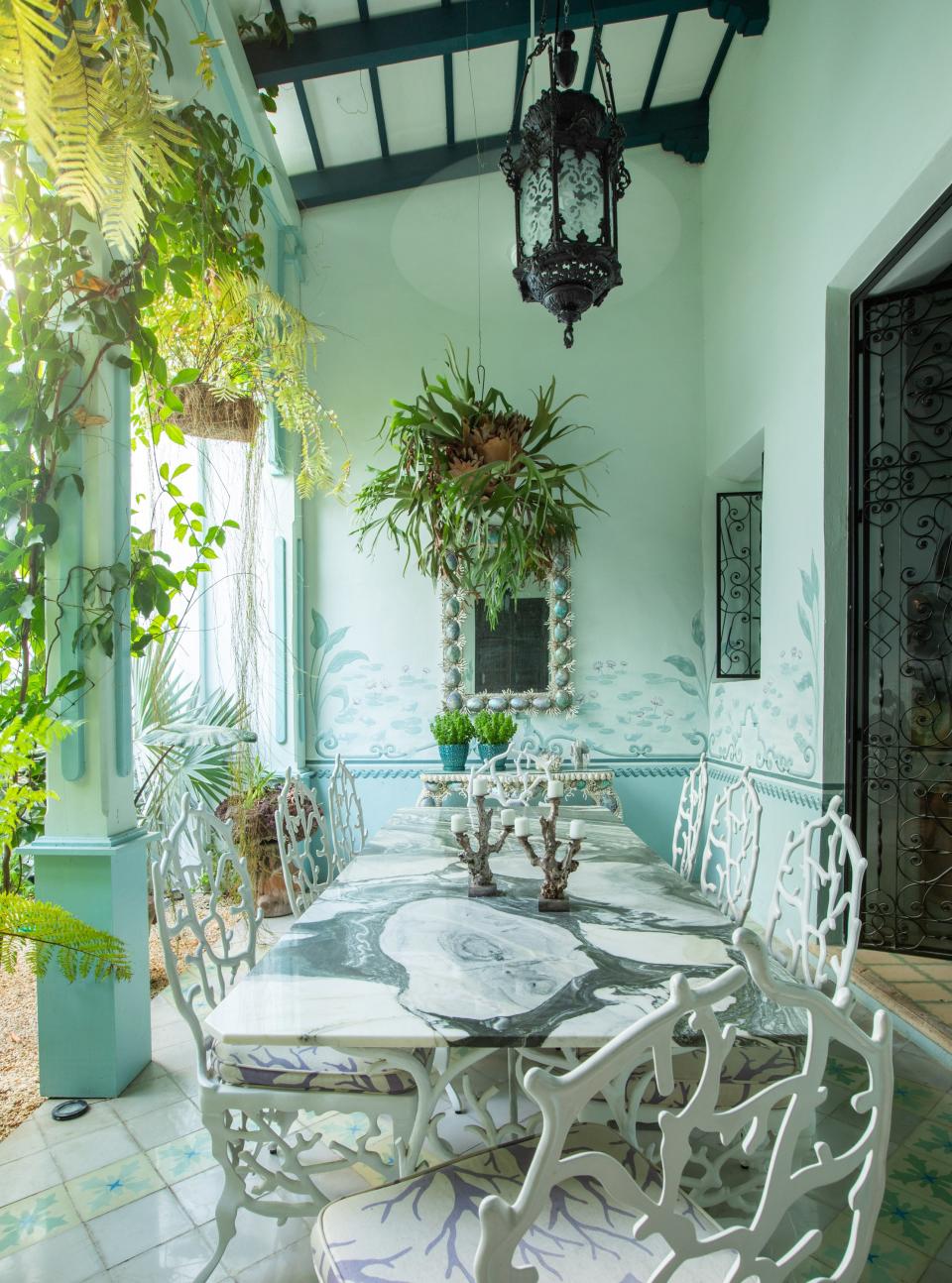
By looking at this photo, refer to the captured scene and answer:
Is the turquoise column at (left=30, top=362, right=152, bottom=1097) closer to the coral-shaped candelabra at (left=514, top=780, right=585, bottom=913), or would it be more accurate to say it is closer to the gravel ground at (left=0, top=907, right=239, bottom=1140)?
the gravel ground at (left=0, top=907, right=239, bottom=1140)

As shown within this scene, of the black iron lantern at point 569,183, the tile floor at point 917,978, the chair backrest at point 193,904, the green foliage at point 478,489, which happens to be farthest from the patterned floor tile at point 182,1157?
the green foliage at point 478,489

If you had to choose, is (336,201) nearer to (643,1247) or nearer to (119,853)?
(119,853)

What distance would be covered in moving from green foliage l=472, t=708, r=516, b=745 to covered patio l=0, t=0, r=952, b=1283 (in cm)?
2

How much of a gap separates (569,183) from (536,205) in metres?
0.12

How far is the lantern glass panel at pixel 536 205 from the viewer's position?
2305 millimetres

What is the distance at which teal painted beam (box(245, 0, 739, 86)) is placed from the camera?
337 centimetres

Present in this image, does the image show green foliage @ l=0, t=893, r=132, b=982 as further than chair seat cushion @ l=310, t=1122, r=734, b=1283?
Yes

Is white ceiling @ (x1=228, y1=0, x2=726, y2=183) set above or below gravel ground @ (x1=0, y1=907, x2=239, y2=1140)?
above

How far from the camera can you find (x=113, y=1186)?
175 cm

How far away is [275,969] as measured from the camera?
1420 mm

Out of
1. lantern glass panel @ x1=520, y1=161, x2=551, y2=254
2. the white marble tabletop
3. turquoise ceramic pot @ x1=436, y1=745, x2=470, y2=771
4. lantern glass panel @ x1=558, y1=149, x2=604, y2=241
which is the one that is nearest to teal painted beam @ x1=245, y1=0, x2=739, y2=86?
lantern glass panel @ x1=520, y1=161, x2=551, y2=254

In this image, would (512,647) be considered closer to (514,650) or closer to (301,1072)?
(514,650)

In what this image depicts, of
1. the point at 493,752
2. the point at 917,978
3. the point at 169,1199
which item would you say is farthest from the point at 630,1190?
the point at 493,752

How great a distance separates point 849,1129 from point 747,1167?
47 centimetres
